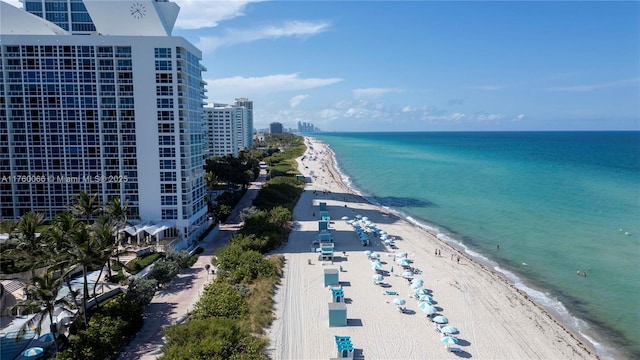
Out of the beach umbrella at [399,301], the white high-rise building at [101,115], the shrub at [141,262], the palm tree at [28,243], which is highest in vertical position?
the white high-rise building at [101,115]

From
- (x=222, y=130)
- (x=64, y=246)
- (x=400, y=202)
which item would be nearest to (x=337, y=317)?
(x=64, y=246)

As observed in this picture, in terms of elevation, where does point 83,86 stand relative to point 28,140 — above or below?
above

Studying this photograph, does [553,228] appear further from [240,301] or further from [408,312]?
[240,301]

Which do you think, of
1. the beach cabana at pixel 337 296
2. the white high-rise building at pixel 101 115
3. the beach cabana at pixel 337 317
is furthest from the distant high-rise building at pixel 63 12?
the beach cabana at pixel 337 317

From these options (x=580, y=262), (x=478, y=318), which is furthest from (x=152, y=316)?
(x=580, y=262)

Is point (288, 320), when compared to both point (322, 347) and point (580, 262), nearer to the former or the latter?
point (322, 347)

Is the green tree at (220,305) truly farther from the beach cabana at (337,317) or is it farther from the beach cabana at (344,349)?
the beach cabana at (344,349)
